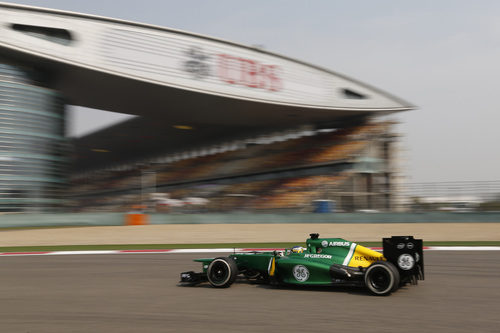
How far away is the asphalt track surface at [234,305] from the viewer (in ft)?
15.9

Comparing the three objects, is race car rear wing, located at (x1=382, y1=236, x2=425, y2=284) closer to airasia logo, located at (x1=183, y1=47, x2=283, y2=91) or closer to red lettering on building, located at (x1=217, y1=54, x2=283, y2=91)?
airasia logo, located at (x1=183, y1=47, x2=283, y2=91)

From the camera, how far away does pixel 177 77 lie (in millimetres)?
28094

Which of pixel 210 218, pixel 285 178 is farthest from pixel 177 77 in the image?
pixel 285 178

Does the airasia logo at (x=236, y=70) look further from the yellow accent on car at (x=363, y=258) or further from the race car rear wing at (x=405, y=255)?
the race car rear wing at (x=405, y=255)

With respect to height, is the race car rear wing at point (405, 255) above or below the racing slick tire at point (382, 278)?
above

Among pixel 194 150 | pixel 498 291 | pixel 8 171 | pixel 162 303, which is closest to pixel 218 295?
pixel 162 303

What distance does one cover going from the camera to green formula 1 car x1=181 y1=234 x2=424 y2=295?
6348mm

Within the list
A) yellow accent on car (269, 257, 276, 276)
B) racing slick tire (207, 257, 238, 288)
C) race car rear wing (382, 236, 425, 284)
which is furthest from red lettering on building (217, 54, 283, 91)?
race car rear wing (382, 236, 425, 284)

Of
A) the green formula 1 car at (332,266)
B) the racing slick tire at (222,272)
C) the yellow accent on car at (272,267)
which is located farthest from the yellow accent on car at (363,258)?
the racing slick tire at (222,272)

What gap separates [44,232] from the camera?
2067 centimetres

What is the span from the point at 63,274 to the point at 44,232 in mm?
12919

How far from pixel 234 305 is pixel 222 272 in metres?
1.38

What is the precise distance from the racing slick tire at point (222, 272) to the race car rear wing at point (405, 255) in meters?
2.14

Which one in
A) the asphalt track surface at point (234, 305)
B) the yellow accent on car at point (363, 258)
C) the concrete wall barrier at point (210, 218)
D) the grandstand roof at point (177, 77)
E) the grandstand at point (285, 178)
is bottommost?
the asphalt track surface at point (234, 305)
